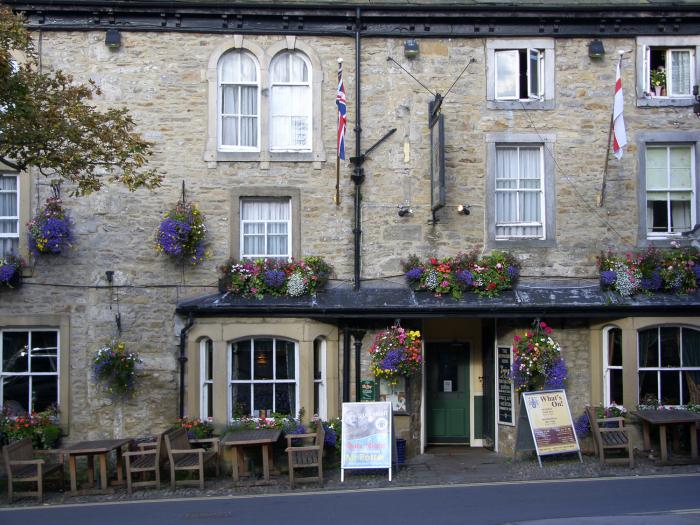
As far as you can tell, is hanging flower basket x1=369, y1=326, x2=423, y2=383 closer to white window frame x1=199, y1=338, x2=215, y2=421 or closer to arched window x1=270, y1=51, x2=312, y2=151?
white window frame x1=199, y1=338, x2=215, y2=421

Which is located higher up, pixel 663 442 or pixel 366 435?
pixel 366 435

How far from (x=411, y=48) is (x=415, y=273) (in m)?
4.15

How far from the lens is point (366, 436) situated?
530 inches

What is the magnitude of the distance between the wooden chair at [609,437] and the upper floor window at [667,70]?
584 centimetres

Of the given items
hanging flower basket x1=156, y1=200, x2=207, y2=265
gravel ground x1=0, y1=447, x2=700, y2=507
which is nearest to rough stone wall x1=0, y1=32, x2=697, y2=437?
hanging flower basket x1=156, y1=200, x2=207, y2=265

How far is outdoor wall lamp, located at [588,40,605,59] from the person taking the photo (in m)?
15.1

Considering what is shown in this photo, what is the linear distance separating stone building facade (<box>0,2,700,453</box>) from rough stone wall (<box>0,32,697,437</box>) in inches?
1.4

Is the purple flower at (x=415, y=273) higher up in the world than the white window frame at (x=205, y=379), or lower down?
higher up

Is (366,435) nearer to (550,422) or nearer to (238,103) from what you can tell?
(550,422)

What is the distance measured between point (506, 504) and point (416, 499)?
4.33ft

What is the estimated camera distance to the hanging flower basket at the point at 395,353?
46.8 feet

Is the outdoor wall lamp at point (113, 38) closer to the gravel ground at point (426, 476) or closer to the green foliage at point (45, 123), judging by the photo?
the green foliage at point (45, 123)

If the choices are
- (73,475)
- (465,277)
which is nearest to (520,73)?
(465,277)

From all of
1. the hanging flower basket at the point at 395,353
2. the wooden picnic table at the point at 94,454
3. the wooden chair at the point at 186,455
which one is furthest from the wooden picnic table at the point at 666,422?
the wooden picnic table at the point at 94,454
